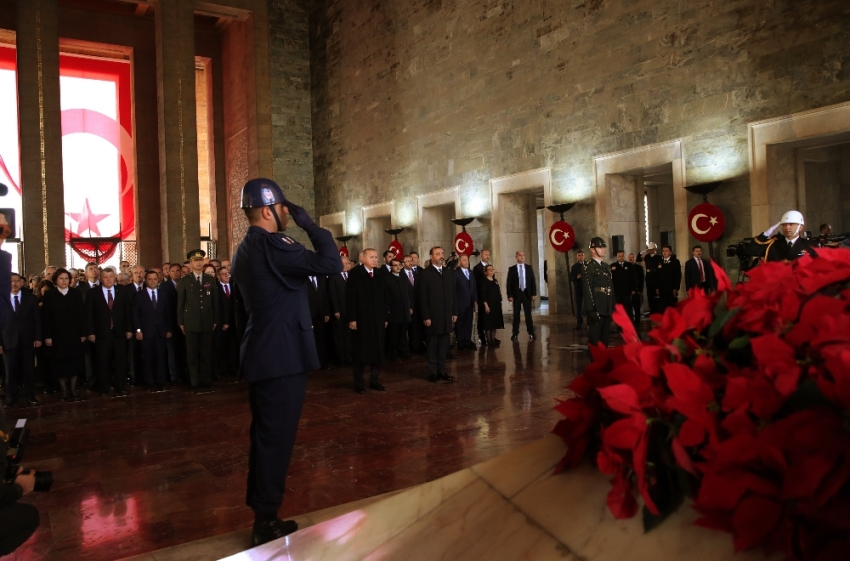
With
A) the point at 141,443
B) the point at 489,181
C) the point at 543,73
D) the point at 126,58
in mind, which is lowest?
the point at 141,443

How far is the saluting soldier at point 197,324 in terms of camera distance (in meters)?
8.20

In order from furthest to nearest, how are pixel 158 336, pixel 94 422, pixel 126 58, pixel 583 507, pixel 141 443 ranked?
pixel 126 58, pixel 158 336, pixel 94 422, pixel 141 443, pixel 583 507

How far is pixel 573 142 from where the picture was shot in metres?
14.1

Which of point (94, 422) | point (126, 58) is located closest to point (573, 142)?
point (94, 422)

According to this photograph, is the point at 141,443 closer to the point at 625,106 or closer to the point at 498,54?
the point at 625,106

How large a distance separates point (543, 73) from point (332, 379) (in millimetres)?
9232

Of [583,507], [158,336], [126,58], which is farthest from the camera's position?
[126,58]

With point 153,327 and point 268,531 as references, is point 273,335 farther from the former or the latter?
point 153,327

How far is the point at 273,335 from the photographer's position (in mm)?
3205

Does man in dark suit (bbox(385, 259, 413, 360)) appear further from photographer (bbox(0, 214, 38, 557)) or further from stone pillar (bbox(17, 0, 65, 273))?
stone pillar (bbox(17, 0, 65, 273))

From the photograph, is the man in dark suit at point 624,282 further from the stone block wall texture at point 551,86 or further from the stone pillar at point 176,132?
the stone pillar at point 176,132

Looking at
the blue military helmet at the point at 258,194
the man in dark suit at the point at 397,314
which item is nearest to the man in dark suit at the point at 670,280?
the man in dark suit at the point at 397,314

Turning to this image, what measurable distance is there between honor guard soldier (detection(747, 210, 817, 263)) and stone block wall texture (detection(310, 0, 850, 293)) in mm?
5155

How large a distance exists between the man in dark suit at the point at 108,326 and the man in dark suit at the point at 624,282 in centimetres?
835
